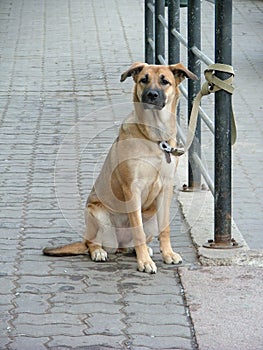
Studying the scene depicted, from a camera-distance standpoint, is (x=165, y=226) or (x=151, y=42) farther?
(x=151, y=42)

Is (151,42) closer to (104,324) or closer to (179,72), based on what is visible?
(179,72)

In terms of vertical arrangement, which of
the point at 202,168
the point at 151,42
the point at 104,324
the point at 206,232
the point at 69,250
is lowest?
the point at 151,42

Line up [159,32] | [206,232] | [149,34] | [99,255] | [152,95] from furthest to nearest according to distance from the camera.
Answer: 1. [149,34]
2. [159,32]
3. [206,232]
4. [99,255]
5. [152,95]

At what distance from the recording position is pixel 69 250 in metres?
6.00

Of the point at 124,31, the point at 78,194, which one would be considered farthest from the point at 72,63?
the point at 78,194

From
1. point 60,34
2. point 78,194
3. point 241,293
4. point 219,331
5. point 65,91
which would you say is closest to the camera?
point 219,331

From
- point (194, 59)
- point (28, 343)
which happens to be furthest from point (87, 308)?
point (194, 59)

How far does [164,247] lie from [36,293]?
3.13 ft

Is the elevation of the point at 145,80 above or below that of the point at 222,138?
above

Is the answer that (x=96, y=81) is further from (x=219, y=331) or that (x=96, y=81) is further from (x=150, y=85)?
(x=219, y=331)

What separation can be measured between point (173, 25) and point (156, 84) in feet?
9.46

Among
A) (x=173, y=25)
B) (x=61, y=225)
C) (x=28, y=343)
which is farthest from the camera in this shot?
(x=173, y=25)

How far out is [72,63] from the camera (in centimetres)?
1310

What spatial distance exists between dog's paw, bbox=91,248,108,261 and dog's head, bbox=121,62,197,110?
93cm
